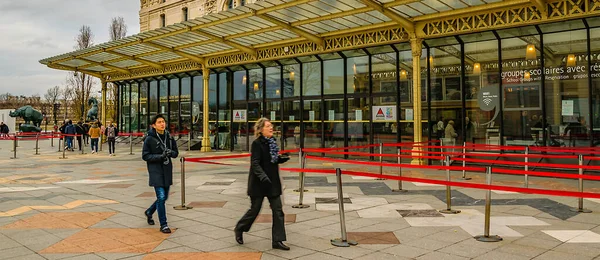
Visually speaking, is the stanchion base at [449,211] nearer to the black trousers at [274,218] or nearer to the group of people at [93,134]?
the black trousers at [274,218]

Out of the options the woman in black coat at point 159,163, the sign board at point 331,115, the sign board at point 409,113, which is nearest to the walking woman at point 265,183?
the woman in black coat at point 159,163

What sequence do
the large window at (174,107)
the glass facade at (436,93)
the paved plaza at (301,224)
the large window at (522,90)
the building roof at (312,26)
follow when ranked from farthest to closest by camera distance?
the large window at (174,107), the large window at (522,90), the glass facade at (436,93), the building roof at (312,26), the paved plaza at (301,224)

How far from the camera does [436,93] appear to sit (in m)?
16.0

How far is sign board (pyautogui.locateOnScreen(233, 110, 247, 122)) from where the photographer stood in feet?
75.5

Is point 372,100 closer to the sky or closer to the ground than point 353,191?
closer to the sky

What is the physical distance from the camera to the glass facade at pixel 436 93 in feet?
44.0

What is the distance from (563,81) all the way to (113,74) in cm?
2730

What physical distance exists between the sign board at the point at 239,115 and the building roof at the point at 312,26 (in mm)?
2687

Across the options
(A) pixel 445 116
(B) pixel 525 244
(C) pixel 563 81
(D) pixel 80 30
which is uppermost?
(D) pixel 80 30

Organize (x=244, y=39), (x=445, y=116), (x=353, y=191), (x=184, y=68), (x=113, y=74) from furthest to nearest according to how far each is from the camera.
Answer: (x=113, y=74) → (x=184, y=68) → (x=244, y=39) → (x=445, y=116) → (x=353, y=191)

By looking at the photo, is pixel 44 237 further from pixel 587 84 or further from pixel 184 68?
pixel 184 68

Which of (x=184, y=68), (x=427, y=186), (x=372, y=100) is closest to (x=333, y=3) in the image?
(x=372, y=100)

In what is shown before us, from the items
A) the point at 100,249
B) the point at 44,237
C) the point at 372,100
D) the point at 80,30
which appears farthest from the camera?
the point at 80,30

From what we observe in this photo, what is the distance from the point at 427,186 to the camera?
10.8 m
